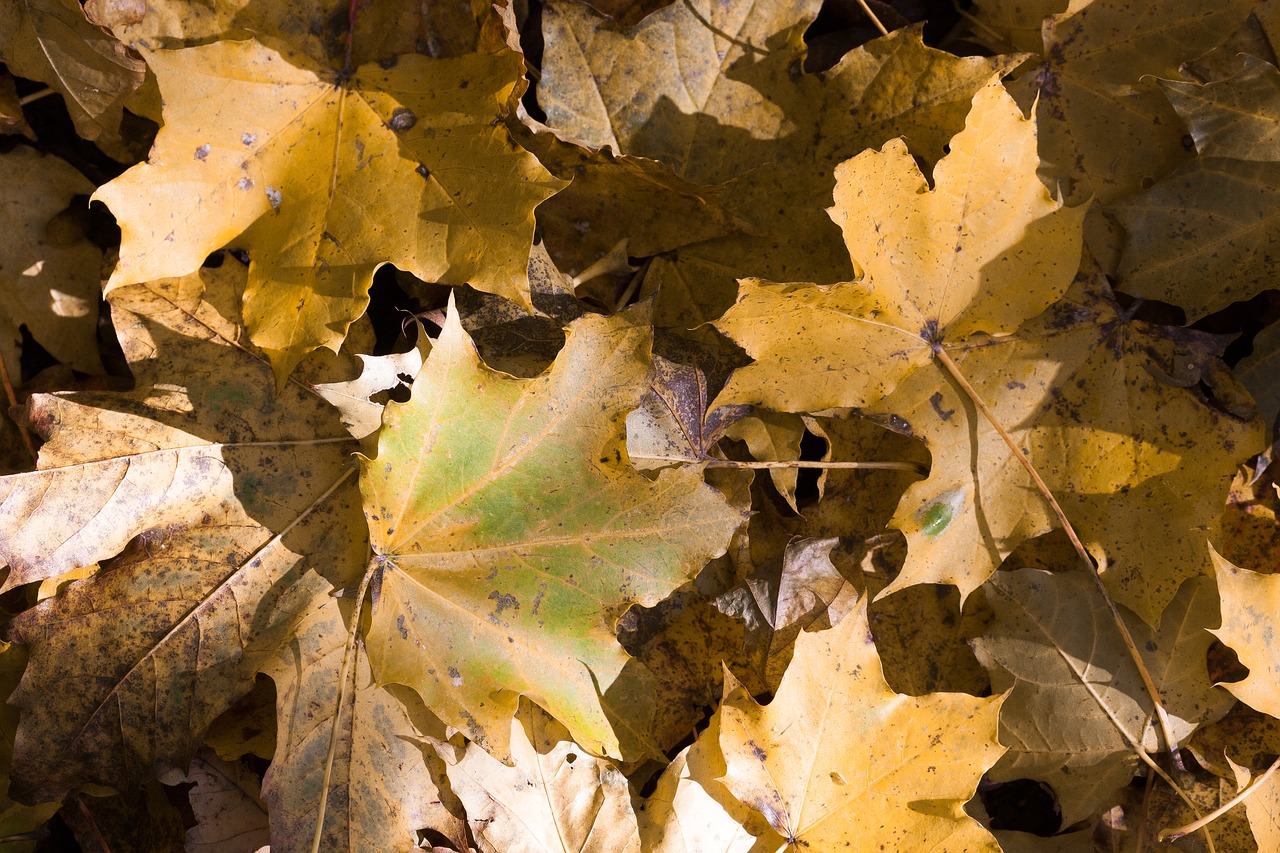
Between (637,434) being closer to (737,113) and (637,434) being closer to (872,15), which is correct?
(737,113)

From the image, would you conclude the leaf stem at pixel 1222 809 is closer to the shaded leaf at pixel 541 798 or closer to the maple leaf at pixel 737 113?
the shaded leaf at pixel 541 798

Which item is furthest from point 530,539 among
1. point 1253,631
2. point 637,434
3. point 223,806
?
point 1253,631

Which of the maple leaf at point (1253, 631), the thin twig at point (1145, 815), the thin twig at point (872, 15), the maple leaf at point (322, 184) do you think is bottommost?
the thin twig at point (1145, 815)

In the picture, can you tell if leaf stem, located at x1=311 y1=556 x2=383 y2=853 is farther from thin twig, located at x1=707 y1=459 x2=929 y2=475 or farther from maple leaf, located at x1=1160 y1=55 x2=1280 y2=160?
maple leaf, located at x1=1160 y1=55 x2=1280 y2=160

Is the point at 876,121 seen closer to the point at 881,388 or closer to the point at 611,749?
the point at 881,388

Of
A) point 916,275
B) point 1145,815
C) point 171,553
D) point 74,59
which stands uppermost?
point 74,59

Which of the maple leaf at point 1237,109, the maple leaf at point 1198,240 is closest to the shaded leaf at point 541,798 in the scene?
the maple leaf at point 1198,240

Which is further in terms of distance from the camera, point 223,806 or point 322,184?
point 223,806

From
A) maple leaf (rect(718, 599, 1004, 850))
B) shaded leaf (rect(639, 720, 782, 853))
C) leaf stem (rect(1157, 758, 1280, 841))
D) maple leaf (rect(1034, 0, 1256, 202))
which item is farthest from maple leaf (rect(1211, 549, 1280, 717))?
shaded leaf (rect(639, 720, 782, 853))
